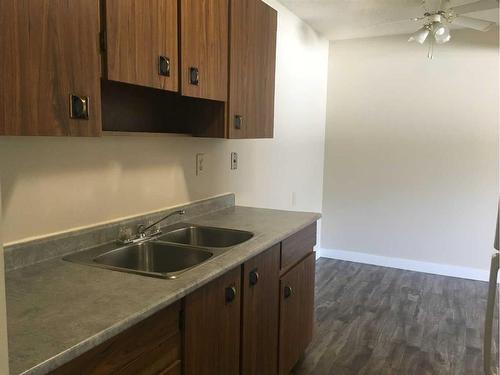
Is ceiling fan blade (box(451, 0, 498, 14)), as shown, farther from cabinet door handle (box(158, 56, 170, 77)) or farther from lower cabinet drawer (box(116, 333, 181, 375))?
lower cabinet drawer (box(116, 333, 181, 375))

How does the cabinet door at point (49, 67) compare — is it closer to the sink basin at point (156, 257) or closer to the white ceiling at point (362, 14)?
the sink basin at point (156, 257)

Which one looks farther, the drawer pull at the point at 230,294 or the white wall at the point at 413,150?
the white wall at the point at 413,150

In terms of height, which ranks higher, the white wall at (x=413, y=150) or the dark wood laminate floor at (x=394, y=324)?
the white wall at (x=413, y=150)

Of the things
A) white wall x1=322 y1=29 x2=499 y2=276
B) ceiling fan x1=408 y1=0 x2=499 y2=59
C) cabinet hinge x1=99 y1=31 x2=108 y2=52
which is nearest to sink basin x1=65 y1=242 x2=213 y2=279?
cabinet hinge x1=99 y1=31 x2=108 y2=52

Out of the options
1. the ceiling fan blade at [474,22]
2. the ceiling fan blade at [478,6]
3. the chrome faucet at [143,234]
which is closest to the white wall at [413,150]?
the ceiling fan blade at [474,22]

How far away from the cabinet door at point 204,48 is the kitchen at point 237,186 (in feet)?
0.03

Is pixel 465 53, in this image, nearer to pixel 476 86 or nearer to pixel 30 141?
pixel 476 86

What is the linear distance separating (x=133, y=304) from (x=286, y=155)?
2743 mm

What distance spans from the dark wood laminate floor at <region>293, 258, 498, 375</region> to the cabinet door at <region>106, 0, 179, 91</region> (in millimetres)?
1905

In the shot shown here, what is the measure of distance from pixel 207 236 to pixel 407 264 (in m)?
3.01

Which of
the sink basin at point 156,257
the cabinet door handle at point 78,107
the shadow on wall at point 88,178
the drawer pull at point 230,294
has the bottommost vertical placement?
the drawer pull at point 230,294

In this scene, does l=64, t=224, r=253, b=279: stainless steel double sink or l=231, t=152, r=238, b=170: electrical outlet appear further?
l=231, t=152, r=238, b=170: electrical outlet

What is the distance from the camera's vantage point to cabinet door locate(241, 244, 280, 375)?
1.86 meters

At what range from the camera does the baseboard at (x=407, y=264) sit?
4.27 m
